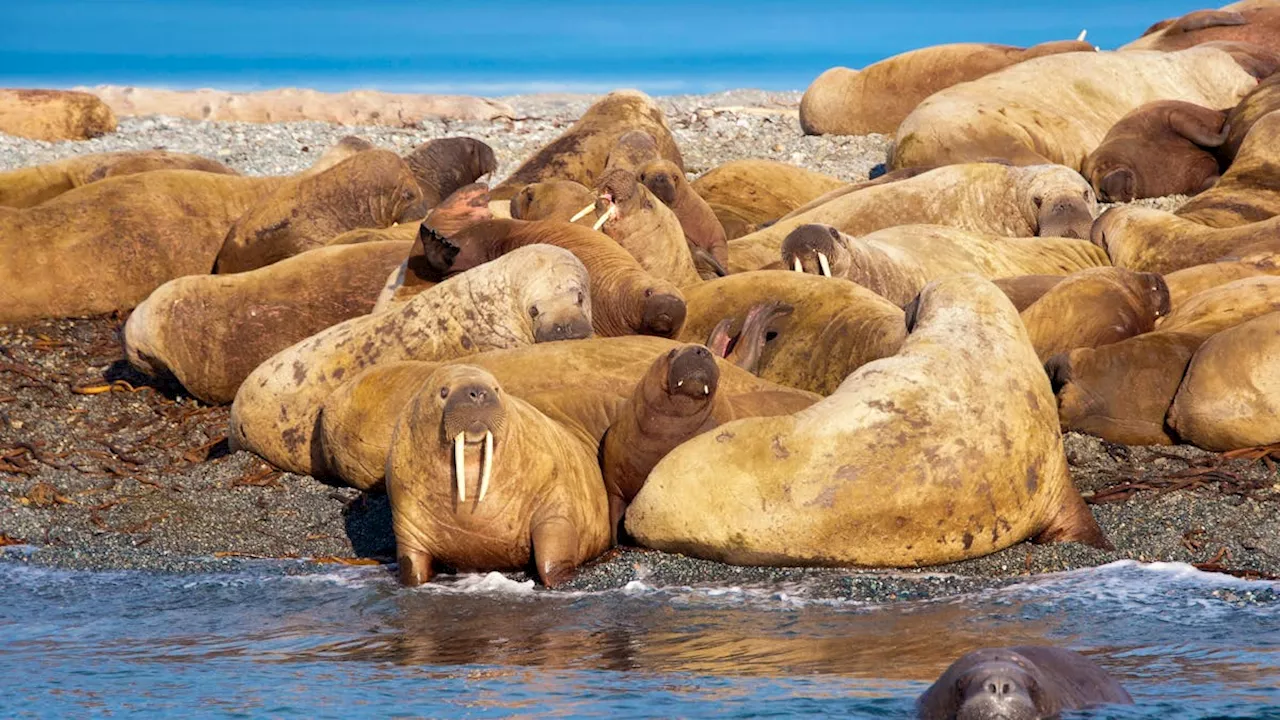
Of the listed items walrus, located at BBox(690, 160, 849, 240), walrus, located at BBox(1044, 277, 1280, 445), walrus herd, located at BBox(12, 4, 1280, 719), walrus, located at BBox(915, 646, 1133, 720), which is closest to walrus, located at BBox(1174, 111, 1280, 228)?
walrus herd, located at BBox(12, 4, 1280, 719)

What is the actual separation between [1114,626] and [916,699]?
127 centimetres

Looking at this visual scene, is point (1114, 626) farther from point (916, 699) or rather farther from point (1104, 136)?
point (1104, 136)

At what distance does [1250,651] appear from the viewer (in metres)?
5.18

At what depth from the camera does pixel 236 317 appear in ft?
33.0

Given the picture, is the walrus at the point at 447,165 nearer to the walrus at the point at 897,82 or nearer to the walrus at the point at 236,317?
the walrus at the point at 236,317

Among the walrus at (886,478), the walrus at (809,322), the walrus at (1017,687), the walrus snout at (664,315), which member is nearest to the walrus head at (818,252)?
the walrus at (809,322)

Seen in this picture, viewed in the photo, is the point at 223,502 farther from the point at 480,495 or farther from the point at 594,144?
the point at 594,144

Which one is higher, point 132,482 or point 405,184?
point 405,184

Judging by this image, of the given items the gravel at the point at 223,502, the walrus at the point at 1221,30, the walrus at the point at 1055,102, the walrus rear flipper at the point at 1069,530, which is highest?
the walrus at the point at 1221,30

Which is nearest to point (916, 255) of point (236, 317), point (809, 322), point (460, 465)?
point (809, 322)

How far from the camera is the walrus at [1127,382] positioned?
798 centimetres

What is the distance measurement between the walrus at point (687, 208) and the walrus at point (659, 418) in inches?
169

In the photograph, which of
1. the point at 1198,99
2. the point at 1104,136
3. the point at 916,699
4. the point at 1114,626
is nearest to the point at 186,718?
the point at 916,699

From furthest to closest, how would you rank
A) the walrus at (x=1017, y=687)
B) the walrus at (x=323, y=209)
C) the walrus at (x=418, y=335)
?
the walrus at (x=323, y=209) → the walrus at (x=418, y=335) → the walrus at (x=1017, y=687)
